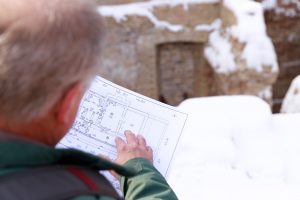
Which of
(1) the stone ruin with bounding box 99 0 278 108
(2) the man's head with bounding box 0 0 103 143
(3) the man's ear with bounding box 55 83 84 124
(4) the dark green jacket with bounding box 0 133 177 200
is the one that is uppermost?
(2) the man's head with bounding box 0 0 103 143

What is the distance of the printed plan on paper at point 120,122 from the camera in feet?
5.82

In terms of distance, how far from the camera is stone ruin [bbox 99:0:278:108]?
8.45m

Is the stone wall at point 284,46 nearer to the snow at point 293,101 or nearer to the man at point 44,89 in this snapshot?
the snow at point 293,101

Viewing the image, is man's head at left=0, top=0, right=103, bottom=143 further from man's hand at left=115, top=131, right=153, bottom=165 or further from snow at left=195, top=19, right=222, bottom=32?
snow at left=195, top=19, right=222, bottom=32

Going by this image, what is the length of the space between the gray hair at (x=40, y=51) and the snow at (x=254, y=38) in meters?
6.46

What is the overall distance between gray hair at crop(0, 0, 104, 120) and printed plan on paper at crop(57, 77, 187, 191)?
74cm

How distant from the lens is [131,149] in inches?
66.6

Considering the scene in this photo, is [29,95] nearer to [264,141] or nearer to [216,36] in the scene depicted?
[264,141]

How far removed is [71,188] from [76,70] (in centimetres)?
24

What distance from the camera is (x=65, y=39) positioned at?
1.01 meters

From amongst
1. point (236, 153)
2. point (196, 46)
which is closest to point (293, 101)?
point (236, 153)

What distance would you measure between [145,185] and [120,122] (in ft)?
1.15

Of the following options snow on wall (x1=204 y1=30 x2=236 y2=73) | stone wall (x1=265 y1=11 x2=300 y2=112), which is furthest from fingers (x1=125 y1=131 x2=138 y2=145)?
stone wall (x1=265 y1=11 x2=300 y2=112)

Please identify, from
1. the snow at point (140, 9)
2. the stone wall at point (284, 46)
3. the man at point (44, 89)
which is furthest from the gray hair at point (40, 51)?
the stone wall at point (284, 46)
